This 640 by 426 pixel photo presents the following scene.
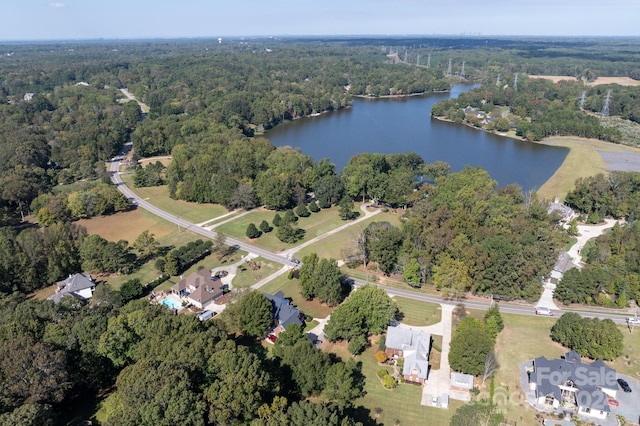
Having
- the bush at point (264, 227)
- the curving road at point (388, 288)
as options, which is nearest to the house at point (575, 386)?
the curving road at point (388, 288)

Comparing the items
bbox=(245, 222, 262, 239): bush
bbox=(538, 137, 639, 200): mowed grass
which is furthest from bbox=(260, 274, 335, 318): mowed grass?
bbox=(538, 137, 639, 200): mowed grass

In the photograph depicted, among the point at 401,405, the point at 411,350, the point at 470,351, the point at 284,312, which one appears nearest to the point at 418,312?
the point at 411,350

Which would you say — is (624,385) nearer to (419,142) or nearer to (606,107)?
(419,142)

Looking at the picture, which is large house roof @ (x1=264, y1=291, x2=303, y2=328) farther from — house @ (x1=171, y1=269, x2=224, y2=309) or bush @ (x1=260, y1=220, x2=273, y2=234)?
bush @ (x1=260, y1=220, x2=273, y2=234)

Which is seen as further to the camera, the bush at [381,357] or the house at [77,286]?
the house at [77,286]

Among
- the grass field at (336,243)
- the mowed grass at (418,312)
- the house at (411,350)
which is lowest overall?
the mowed grass at (418,312)

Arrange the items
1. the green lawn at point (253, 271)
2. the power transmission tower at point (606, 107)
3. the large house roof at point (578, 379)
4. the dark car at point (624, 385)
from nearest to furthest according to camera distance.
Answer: the large house roof at point (578, 379)
the dark car at point (624, 385)
the green lawn at point (253, 271)
the power transmission tower at point (606, 107)

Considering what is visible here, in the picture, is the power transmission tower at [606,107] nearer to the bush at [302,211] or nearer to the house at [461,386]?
the bush at [302,211]
